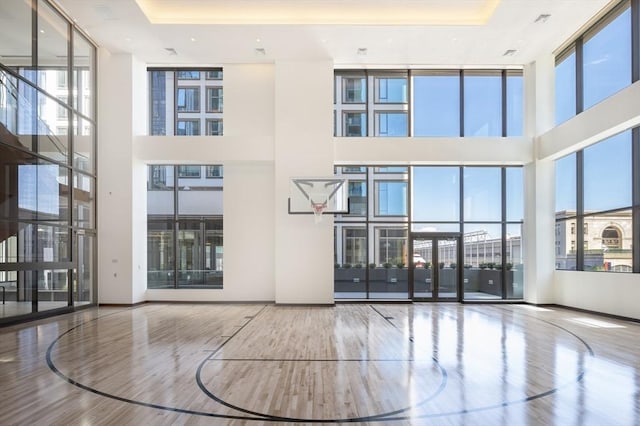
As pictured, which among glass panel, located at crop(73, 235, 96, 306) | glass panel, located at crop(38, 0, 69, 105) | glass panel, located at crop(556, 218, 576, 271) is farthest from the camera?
glass panel, located at crop(556, 218, 576, 271)

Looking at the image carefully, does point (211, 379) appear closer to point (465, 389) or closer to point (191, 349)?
point (191, 349)

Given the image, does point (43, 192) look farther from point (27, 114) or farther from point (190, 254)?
point (190, 254)

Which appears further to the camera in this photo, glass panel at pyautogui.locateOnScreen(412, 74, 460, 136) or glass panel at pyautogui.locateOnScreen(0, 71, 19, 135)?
glass panel at pyautogui.locateOnScreen(412, 74, 460, 136)

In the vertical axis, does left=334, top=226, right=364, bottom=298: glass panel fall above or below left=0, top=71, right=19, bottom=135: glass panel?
below

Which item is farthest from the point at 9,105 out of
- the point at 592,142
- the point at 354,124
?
the point at 592,142

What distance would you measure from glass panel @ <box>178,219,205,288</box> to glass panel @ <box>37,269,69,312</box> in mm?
3097

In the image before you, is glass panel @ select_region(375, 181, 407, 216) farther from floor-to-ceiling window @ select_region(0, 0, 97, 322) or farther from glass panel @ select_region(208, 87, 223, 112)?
floor-to-ceiling window @ select_region(0, 0, 97, 322)

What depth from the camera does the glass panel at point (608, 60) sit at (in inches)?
372

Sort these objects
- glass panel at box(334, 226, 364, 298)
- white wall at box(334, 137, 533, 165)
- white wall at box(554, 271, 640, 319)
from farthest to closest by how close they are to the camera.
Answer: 1. glass panel at box(334, 226, 364, 298)
2. white wall at box(334, 137, 533, 165)
3. white wall at box(554, 271, 640, 319)

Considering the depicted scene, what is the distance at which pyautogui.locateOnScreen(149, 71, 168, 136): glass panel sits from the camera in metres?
13.0

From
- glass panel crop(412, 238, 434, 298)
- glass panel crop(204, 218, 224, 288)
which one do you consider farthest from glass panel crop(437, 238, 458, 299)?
glass panel crop(204, 218, 224, 288)

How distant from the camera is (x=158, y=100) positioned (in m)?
13.1

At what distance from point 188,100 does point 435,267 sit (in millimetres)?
8798

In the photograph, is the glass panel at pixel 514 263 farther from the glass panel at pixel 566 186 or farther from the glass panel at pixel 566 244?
the glass panel at pixel 566 186
